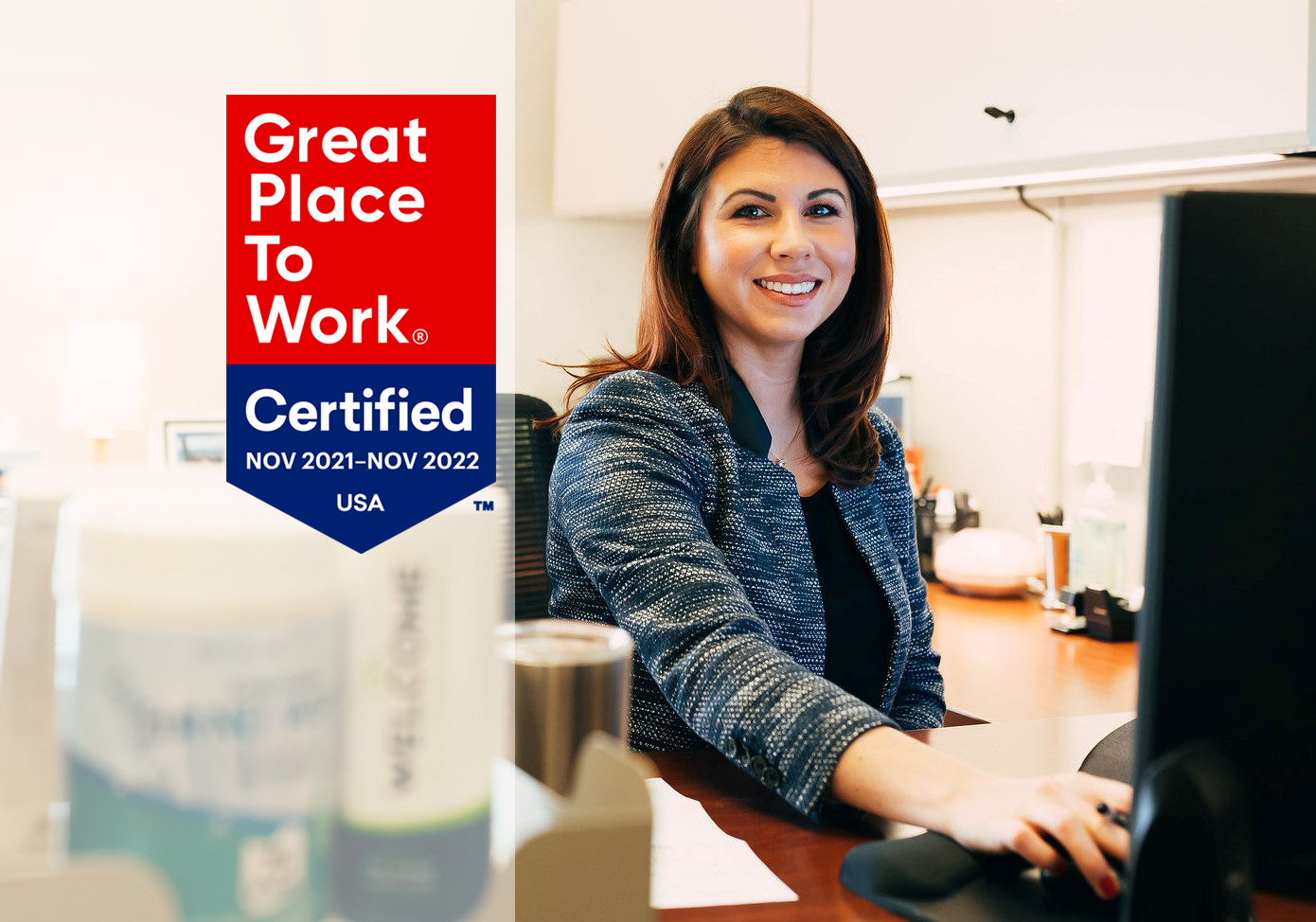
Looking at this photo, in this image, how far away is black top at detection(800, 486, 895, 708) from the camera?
1373 millimetres

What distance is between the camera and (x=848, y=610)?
1.38m

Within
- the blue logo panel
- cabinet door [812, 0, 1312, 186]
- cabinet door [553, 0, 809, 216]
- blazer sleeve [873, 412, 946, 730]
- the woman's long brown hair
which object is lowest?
blazer sleeve [873, 412, 946, 730]

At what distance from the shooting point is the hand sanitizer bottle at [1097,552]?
2.04 metres

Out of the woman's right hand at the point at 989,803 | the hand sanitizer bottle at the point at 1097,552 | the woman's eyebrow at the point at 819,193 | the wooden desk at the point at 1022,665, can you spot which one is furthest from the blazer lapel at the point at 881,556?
the hand sanitizer bottle at the point at 1097,552

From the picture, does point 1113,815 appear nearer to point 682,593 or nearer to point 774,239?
point 682,593

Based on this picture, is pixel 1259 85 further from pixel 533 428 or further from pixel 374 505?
pixel 374 505

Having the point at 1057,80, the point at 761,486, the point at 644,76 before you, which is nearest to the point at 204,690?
the point at 761,486

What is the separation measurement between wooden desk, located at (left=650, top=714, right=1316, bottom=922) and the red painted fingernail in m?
0.09

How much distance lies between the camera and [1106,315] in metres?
2.21

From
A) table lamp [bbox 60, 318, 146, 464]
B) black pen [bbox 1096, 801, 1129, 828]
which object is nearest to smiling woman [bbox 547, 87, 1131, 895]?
black pen [bbox 1096, 801, 1129, 828]

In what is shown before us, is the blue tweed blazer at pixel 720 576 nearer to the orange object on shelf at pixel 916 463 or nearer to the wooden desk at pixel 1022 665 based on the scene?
the wooden desk at pixel 1022 665

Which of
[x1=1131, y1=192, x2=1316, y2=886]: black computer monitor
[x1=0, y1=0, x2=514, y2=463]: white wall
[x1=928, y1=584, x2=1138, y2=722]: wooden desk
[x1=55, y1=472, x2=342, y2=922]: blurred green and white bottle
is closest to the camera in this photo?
[x1=55, y1=472, x2=342, y2=922]: blurred green and white bottle

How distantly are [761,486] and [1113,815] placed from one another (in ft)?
2.15

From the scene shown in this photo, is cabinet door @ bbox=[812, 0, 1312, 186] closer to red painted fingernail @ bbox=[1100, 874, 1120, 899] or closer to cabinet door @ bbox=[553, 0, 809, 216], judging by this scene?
cabinet door @ bbox=[553, 0, 809, 216]
